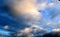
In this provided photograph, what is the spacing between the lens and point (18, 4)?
8.61ft

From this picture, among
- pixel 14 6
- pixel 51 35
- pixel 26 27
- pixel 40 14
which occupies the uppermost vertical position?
pixel 14 6

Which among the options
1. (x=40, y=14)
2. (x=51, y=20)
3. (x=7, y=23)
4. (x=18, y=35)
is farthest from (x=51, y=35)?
(x=7, y=23)

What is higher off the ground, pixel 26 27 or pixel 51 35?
pixel 26 27

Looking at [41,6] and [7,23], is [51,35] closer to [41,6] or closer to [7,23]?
[41,6]

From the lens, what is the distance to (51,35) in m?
2.61

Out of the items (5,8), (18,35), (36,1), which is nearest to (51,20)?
(36,1)

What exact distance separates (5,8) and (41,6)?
661mm

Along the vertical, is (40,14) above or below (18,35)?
above

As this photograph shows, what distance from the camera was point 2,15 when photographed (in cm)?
259

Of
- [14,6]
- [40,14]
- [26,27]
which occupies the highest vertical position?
[14,6]

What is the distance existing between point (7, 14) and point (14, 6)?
196 millimetres

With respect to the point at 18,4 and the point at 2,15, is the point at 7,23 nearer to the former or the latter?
the point at 2,15

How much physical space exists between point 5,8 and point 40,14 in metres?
0.65

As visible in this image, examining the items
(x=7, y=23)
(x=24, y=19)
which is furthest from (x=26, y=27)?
(x=7, y=23)
